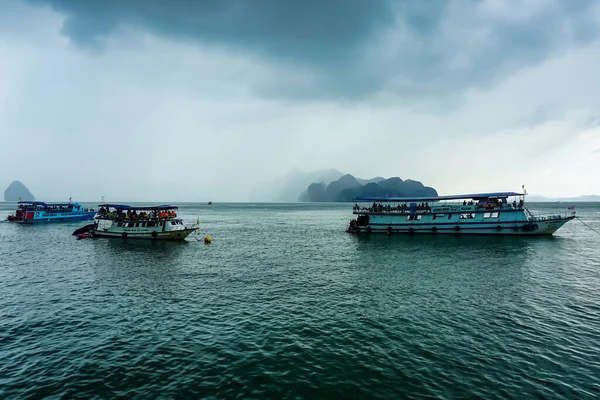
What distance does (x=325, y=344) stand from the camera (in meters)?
18.3

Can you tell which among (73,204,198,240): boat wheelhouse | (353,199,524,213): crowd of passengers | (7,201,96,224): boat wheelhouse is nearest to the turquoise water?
(73,204,198,240): boat wheelhouse

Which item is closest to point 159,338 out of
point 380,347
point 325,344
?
point 325,344

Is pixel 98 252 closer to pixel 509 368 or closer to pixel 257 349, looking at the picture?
pixel 257 349

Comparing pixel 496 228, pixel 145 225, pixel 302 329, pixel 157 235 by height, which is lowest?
pixel 302 329

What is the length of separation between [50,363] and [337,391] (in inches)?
624

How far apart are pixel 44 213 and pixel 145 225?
71.0 metres

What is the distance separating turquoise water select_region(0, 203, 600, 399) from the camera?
47.8ft

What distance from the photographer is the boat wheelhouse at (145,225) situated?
→ 60406 millimetres

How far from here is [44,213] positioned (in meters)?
104

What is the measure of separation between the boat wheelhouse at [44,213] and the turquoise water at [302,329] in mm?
81083

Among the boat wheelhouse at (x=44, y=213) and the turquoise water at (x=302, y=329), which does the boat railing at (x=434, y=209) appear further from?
the boat wheelhouse at (x=44, y=213)

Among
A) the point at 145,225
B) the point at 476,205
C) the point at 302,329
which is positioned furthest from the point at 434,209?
the point at 145,225

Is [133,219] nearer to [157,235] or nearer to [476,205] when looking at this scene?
[157,235]

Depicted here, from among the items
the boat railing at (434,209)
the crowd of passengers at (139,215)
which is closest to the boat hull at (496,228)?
the boat railing at (434,209)
